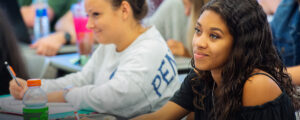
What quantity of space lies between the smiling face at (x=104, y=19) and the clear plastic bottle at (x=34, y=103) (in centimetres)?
44

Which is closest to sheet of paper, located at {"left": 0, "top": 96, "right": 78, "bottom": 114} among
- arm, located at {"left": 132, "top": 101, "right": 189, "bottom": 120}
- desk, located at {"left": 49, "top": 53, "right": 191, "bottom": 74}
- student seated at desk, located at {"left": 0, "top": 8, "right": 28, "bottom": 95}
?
student seated at desk, located at {"left": 0, "top": 8, "right": 28, "bottom": 95}

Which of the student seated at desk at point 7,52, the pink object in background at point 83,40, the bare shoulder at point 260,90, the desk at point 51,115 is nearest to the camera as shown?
the bare shoulder at point 260,90

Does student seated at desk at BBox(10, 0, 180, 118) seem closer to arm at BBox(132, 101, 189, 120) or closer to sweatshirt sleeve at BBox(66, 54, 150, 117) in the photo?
sweatshirt sleeve at BBox(66, 54, 150, 117)

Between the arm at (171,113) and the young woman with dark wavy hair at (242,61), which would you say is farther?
the arm at (171,113)

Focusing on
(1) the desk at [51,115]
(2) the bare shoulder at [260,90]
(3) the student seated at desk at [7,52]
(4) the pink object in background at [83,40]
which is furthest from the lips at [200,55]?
(4) the pink object in background at [83,40]

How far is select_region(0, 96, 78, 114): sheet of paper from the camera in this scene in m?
1.06

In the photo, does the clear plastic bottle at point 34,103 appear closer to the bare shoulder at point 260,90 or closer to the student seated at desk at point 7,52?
the student seated at desk at point 7,52

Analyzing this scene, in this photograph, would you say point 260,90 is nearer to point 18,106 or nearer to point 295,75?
point 295,75

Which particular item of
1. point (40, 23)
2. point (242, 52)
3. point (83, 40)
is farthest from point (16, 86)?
point (40, 23)

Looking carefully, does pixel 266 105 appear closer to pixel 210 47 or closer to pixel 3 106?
pixel 210 47

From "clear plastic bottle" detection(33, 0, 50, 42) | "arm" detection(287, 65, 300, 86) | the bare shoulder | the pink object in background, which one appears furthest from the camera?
"clear plastic bottle" detection(33, 0, 50, 42)

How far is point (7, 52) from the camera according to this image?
1.46 metres

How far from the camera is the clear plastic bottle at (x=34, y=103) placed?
947mm

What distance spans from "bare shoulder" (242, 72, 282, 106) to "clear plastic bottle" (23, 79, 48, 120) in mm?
517
